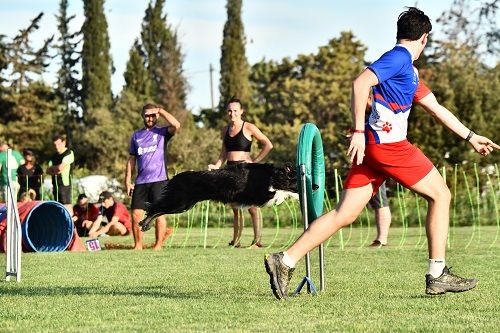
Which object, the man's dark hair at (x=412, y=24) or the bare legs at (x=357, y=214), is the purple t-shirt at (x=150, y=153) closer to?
the bare legs at (x=357, y=214)

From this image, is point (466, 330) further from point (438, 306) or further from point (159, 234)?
point (159, 234)

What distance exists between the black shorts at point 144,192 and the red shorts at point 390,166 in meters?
A: 6.67

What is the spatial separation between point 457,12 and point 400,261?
25329mm

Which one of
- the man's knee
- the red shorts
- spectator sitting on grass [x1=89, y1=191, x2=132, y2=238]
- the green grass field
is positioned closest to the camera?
the green grass field

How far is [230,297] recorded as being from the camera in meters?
6.87

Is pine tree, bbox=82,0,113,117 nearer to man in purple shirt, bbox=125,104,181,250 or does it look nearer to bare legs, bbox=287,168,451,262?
man in purple shirt, bbox=125,104,181,250

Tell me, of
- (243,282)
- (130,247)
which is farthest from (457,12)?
(243,282)

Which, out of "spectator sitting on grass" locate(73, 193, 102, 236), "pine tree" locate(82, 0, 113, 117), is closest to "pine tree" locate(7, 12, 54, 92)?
"pine tree" locate(82, 0, 113, 117)

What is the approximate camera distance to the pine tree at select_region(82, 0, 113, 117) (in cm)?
5091

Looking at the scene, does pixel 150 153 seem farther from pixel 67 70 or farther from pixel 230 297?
pixel 67 70

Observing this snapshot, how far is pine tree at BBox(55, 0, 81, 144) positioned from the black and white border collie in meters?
46.2

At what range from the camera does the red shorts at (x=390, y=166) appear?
6.36 m

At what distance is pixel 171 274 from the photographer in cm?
905

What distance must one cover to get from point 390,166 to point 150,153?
22.7 feet
